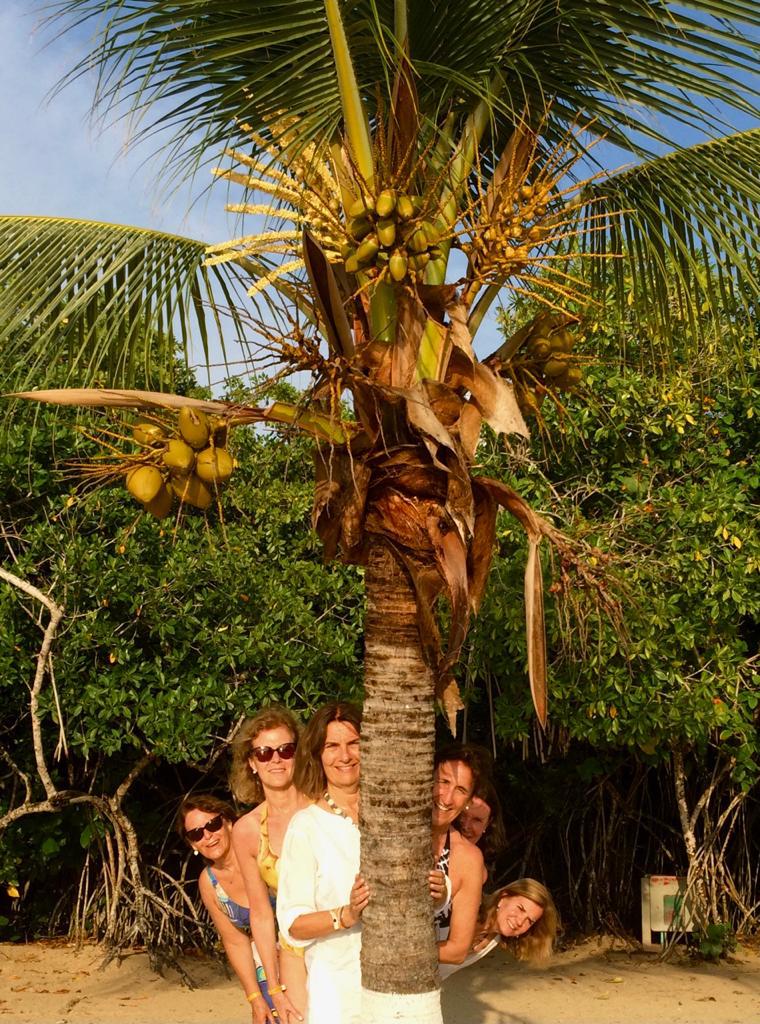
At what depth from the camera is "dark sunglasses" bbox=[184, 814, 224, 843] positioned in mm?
5059

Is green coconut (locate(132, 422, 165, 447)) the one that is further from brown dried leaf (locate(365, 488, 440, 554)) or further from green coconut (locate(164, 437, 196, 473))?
brown dried leaf (locate(365, 488, 440, 554))

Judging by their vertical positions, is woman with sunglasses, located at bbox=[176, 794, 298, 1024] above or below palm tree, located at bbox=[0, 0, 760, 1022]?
below

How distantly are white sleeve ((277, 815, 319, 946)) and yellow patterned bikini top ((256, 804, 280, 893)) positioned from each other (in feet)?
1.62

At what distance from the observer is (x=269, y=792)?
4762mm

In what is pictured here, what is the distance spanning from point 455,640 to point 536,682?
0.31m

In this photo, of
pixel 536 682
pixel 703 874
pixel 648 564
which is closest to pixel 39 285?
pixel 536 682

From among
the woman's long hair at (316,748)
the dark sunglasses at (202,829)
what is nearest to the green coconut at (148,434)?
the woman's long hair at (316,748)

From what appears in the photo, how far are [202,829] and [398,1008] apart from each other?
1.51 metres

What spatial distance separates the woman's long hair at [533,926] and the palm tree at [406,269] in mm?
555

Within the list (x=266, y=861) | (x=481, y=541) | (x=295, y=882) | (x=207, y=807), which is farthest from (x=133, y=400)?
(x=207, y=807)

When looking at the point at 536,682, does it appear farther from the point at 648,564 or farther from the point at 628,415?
the point at 628,415

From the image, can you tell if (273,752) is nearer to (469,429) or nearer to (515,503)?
(515,503)

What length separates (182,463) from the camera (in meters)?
3.81

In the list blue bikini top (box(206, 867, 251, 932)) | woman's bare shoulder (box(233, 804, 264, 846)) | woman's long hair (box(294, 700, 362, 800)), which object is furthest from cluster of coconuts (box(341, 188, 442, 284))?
blue bikini top (box(206, 867, 251, 932))
